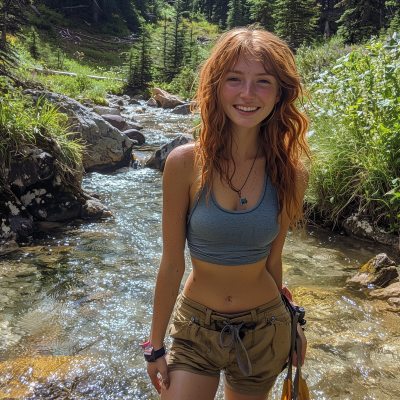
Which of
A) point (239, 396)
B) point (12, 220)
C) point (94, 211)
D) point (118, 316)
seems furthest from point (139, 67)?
point (239, 396)

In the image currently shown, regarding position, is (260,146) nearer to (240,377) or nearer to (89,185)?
(240,377)

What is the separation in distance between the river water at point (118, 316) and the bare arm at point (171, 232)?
48.8 inches

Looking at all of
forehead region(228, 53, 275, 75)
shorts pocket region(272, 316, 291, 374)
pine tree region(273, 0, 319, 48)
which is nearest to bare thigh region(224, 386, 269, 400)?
shorts pocket region(272, 316, 291, 374)

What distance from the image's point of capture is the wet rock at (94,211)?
19.2 feet

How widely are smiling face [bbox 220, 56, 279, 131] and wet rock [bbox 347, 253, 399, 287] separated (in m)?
2.82

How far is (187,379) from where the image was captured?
5.08 ft

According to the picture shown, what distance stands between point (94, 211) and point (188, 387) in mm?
4664

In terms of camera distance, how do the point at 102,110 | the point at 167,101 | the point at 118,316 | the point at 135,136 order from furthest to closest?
1. the point at 167,101
2. the point at 102,110
3. the point at 135,136
4. the point at 118,316

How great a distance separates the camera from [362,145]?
16.7 feet

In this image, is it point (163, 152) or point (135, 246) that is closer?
point (135, 246)

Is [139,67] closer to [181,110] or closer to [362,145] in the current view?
[181,110]

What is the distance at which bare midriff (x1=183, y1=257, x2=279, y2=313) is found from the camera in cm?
170

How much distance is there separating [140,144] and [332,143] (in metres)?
6.52

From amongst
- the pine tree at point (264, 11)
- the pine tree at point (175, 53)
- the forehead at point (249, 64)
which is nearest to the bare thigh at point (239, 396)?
the forehead at point (249, 64)
